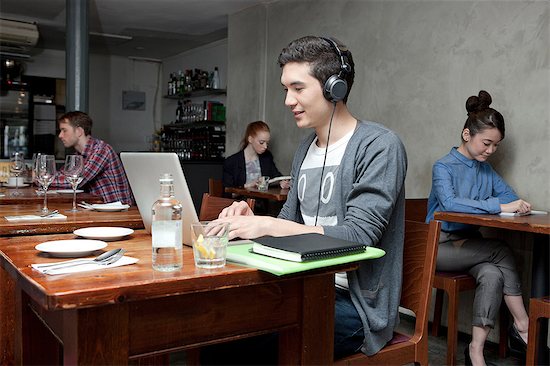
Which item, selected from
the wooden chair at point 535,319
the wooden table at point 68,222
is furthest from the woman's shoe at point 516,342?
the wooden table at point 68,222

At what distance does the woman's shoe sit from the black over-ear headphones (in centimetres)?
194

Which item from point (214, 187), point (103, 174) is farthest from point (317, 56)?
point (214, 187)

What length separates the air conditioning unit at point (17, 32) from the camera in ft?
22.0

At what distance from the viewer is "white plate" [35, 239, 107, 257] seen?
4.27 feet

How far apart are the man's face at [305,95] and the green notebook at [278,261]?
526 millimetres

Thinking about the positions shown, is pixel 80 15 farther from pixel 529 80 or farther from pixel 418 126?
pixel 529 80

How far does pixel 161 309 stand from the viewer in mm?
1088

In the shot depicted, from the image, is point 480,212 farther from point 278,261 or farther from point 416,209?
point 278,261

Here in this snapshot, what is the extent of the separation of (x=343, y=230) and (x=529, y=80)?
231 cm

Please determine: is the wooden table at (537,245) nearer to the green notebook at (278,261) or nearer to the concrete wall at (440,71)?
the concrete wall at (440,71)

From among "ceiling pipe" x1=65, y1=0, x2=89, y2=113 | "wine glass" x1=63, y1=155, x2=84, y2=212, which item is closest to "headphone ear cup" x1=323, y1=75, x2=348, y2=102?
"wine glass" x1=63, y1=155, x2=84, y2=212

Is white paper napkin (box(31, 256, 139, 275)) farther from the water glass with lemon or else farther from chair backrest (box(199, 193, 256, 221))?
chair backrest (box(199, 193, 256, 221))

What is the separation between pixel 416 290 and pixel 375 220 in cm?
32

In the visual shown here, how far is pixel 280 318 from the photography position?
1253mm
